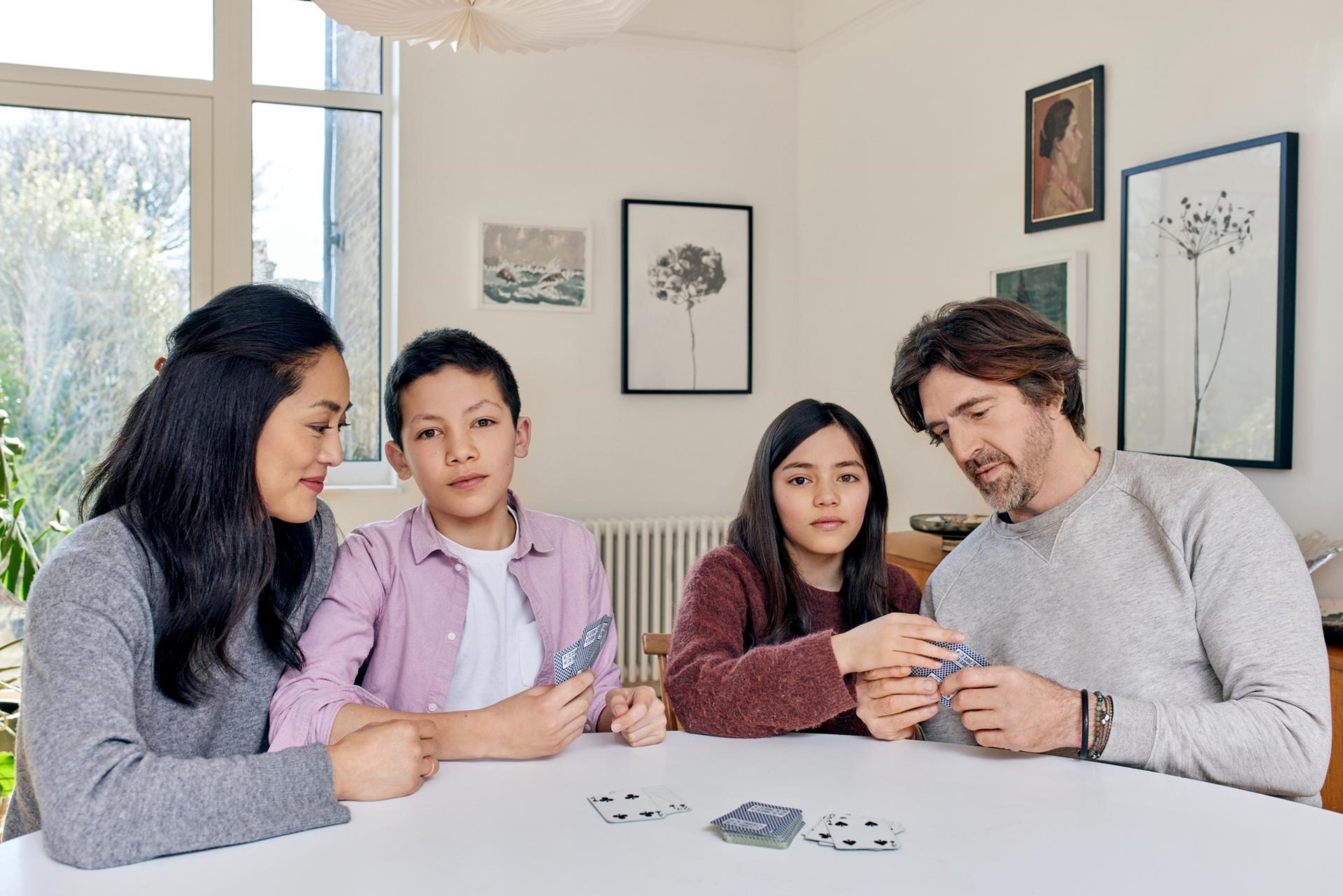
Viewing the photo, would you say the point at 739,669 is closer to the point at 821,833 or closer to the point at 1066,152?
the point at 821,833

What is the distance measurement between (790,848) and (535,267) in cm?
358

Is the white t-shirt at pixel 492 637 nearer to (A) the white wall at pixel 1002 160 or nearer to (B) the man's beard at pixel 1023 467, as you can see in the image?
(B) the man's beard at pixel 1023 467

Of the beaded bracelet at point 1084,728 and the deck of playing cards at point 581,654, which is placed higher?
the deck of playing cards at point 581,654

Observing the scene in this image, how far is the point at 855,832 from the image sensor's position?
123 cm

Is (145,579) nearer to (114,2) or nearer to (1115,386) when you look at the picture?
(1115,386)

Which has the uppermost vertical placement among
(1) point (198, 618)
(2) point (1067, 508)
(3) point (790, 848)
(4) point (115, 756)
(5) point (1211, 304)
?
(5) point (1211, 304)

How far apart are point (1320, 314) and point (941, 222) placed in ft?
5.15

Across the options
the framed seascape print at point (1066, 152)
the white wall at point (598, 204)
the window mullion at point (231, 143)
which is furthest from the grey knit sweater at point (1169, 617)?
the window mullion at point (231, 143)

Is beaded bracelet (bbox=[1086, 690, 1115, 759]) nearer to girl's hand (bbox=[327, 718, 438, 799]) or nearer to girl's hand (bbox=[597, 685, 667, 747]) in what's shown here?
girl's hand (bbox=[597, 685, 667, 747])

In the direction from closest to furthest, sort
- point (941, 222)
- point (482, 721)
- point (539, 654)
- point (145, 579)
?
1. point (145, 579)
2. point (482, 721)
3. point (539, 654)
4. point (941, 222)

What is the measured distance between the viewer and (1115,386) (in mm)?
3189

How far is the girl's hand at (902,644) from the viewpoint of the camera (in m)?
1.57

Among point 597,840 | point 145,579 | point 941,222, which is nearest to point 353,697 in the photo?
point 145,579

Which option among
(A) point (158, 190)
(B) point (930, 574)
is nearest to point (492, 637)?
(B) point (930, 574)
